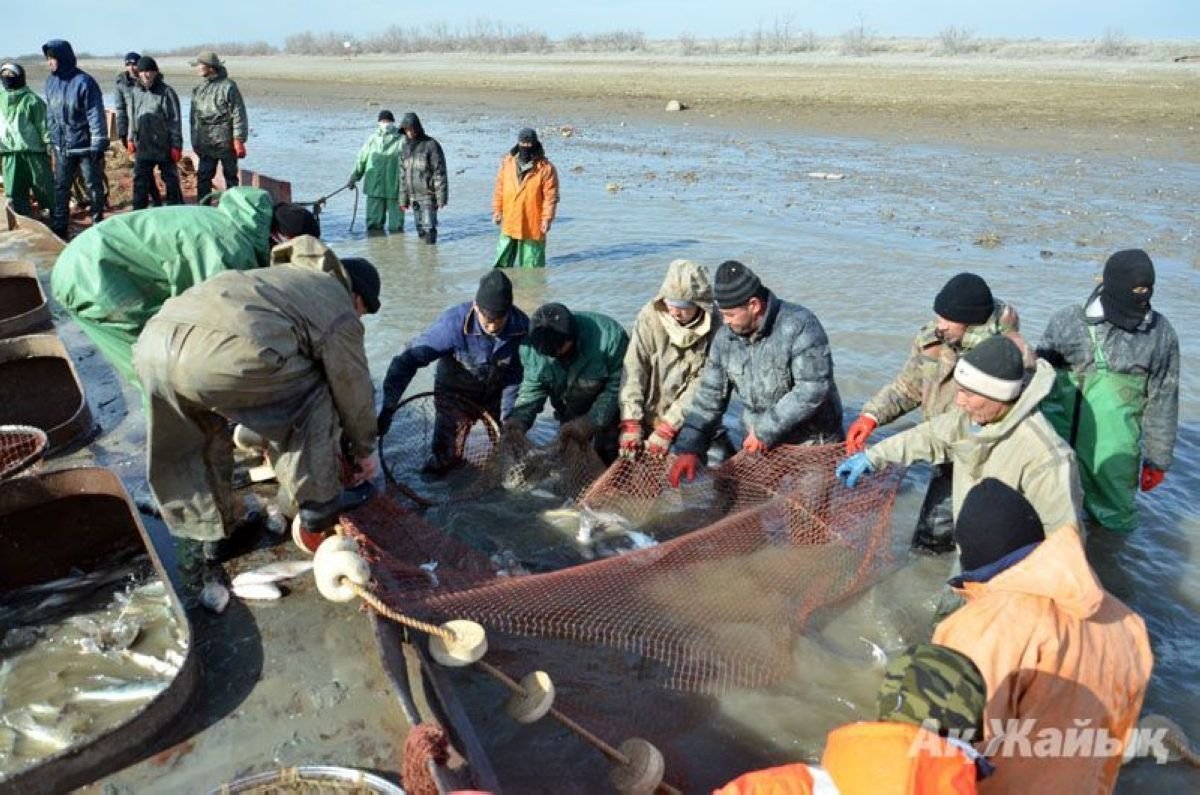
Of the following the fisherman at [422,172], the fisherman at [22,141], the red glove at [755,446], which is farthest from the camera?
the fisherman at [422,172]

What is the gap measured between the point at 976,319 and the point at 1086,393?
73cm

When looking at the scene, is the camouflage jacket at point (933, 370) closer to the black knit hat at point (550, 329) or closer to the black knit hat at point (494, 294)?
the black knit hat at point (550, 329)

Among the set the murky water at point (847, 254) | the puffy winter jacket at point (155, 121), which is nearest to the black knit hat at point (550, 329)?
the murky water at point (847, 254)

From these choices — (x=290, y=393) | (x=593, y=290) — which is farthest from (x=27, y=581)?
(x=593, y=290)

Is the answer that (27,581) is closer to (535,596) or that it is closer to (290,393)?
(290,393)

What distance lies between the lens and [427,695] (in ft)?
10.1

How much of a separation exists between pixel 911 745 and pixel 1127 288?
11.3ft

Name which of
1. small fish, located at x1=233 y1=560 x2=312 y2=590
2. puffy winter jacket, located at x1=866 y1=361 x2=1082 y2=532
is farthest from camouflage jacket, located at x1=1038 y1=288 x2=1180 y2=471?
small fish, located at x1=233 y1=560 x2=312 y2=590

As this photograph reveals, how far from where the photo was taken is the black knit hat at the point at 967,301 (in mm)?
4445

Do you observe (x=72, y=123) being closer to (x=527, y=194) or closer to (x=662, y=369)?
(x=527, y=194)

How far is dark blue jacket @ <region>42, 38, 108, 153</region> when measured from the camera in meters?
9.62

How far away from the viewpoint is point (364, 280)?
14.1 ft

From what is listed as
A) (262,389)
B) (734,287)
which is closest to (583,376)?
(734,287)

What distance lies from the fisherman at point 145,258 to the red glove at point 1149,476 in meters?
4.86
